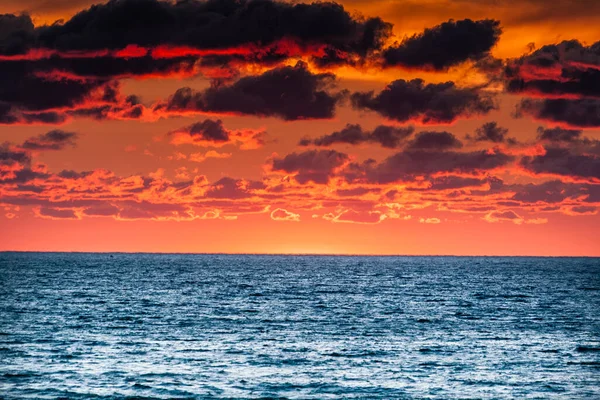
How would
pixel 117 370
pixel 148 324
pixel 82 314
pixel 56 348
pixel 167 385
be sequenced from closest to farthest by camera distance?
pixel 167 385
pixel 117 370
pixel 56 348
pixel 148 324
pixel 82 314

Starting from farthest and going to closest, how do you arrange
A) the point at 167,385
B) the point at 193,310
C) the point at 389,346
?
the point at 193,310 < the point at 389,346 < the point at 167,385

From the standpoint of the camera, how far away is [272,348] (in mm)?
64438

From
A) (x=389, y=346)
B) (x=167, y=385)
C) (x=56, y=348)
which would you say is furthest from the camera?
(x=389, y=346)

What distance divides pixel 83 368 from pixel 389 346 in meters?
24.8

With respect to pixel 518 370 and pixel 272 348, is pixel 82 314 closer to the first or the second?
pixel 272 348

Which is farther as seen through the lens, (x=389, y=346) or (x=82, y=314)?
(x=82, y=314)

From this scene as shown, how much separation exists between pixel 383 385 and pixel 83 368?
768 inches

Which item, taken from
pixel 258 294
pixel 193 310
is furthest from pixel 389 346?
pixel 258 294

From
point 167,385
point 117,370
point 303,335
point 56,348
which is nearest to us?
point 167,385

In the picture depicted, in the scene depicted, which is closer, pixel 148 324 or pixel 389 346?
pixel 389 346

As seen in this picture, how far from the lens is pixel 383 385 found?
50.3m

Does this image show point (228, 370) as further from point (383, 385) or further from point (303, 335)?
point (303, 335)

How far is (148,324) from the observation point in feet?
266

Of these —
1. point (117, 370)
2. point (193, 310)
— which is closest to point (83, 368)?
point (117, 370)
